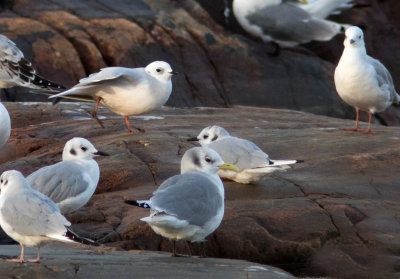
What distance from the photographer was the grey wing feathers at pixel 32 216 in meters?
4.85

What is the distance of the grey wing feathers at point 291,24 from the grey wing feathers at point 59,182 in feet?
32.7

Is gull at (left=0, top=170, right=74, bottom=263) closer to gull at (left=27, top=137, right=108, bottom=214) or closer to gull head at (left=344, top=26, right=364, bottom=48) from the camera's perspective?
gull at (left=27, top=137, right=108, bottom=214)

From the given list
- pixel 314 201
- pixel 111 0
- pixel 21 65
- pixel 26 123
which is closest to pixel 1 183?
pixel 314 201

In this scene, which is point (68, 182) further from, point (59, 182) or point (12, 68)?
point (12, 68)

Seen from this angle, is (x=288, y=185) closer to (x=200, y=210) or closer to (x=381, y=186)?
(x=381, y=186)

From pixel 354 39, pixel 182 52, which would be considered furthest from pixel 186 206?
pixel 182 52

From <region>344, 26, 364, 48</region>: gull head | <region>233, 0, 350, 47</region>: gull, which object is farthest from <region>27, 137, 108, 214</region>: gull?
<region>233, 0, 350, 47</region>: gull

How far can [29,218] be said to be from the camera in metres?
4.90

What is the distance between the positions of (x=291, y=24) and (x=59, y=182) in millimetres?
10263

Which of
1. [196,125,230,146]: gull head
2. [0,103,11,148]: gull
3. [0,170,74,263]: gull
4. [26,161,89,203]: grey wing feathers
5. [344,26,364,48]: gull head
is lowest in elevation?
[0,103,11,148]: gull

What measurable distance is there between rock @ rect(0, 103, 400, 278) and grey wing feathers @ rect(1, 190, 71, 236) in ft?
4.19

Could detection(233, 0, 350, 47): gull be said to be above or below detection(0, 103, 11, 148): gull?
below

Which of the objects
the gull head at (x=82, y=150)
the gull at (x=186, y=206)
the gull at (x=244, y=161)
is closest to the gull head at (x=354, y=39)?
the gull at (x=244, y=161)

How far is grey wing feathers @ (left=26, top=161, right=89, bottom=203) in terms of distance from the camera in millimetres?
5980
